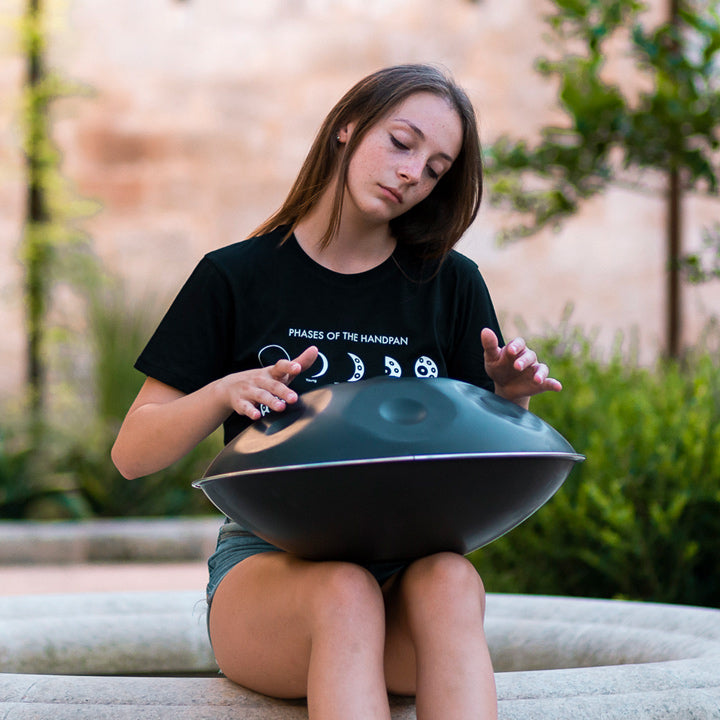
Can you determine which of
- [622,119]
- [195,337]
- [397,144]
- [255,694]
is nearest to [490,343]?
[397,144]

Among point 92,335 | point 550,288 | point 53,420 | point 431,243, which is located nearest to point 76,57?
point 92,335

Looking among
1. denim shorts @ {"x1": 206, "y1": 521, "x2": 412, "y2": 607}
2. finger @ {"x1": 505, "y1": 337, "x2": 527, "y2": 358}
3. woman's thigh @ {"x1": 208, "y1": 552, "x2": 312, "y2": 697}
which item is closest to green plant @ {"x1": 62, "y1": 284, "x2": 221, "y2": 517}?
denim shorts @ {"x1": 206, "y1": 521, "x2": 412, "y2": 607}

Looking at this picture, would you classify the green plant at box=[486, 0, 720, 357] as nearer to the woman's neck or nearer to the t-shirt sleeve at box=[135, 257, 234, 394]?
the woman's neck

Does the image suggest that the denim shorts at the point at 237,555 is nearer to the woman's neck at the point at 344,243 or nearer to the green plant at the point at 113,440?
the woman's neck at the point at 344,243

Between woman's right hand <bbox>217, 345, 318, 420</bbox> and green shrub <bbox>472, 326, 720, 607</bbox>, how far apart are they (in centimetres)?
159

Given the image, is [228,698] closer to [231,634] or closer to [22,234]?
[231,634]

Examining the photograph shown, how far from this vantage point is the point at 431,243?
1.68 m

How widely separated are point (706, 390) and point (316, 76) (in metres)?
3.98

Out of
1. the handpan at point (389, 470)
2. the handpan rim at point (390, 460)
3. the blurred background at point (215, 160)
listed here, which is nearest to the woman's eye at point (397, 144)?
the handpan at point (389, 470)

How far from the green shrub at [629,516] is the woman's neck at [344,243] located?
1326 mm

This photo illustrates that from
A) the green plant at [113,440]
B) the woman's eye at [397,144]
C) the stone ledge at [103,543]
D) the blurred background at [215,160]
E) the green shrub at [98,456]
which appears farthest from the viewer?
the blurred background at [215,160]

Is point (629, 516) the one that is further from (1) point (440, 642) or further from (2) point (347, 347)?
(1) point (440, 642)

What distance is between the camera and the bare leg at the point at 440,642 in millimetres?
1171

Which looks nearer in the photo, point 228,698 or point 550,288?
point 228,698
